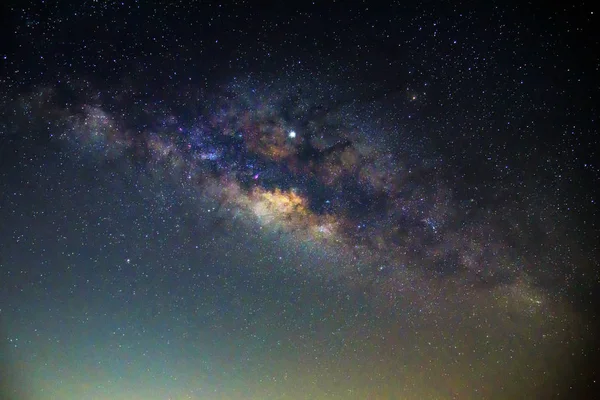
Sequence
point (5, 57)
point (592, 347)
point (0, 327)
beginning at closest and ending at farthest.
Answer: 1. point (5, 57)
2. point (0, 327)
3. point (592, 347)

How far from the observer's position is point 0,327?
9.88m

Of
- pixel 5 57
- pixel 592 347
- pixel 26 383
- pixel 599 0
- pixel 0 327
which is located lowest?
pixel 26 383

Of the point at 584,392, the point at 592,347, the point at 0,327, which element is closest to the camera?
the point at 0,327

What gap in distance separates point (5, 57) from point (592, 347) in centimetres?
3230

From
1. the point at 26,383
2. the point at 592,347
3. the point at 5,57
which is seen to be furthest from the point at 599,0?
the point at 592,347

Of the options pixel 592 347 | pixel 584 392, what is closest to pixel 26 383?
pixel 592 347

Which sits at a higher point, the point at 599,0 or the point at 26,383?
the point at 599,0

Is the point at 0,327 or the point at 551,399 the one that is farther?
the point at 551,399

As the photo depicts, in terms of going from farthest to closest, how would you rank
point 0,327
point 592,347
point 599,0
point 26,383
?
point 592,347 < point 26,383 < point 0,327 < point 599,0

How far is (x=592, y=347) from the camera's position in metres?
19.8

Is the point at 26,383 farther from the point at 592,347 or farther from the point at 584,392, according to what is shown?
the point at 584,392

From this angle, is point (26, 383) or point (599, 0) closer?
point (599, 0)

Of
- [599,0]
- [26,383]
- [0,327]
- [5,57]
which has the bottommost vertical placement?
[26,383]

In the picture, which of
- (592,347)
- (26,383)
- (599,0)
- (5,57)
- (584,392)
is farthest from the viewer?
(584,392)
